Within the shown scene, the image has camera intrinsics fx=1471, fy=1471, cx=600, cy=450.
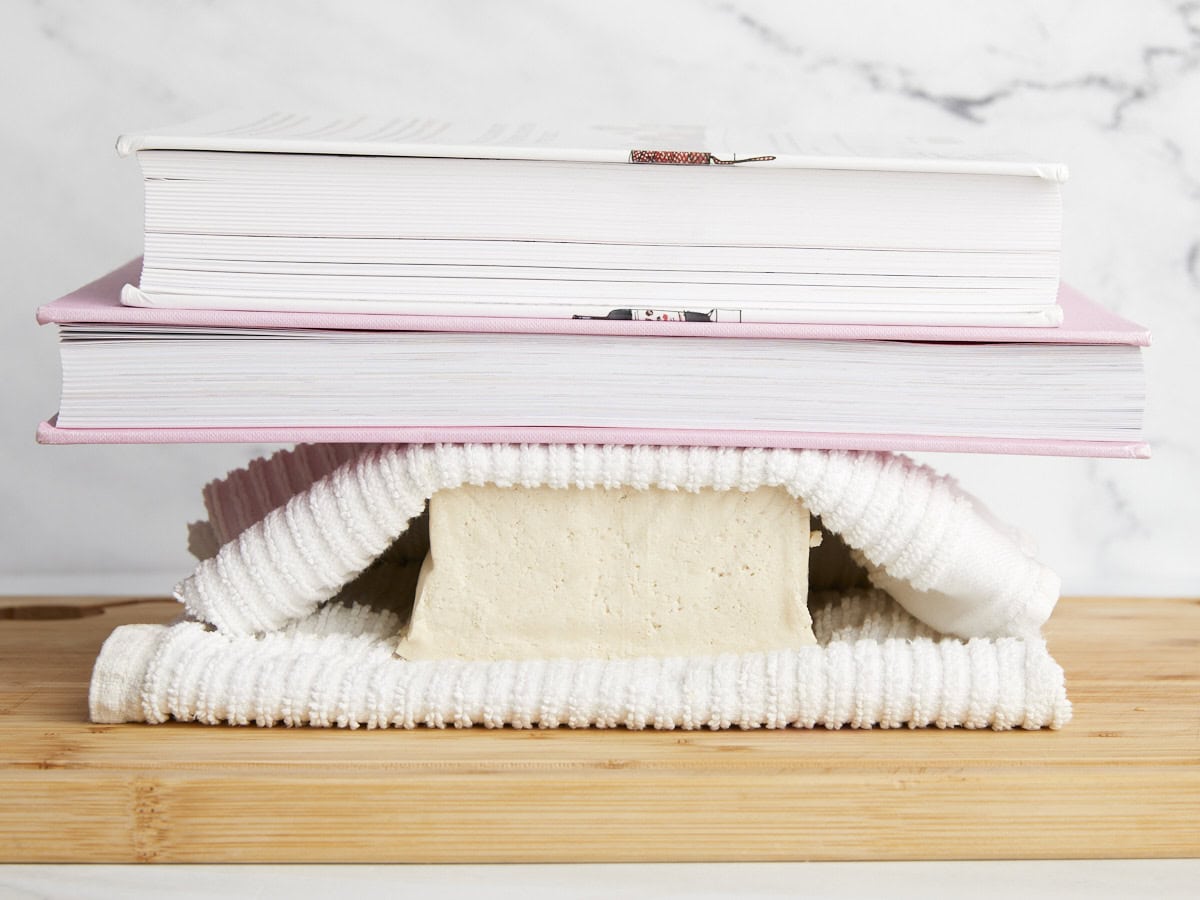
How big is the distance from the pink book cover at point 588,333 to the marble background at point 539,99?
50 cm

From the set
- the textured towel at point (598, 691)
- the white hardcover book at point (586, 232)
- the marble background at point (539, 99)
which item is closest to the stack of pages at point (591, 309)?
the white hardcover book at point (586, 232)

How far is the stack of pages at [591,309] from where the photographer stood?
786 millimetres

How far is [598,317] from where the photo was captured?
2.60 ft

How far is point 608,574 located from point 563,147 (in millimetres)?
241

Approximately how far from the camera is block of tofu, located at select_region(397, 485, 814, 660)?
0.83 metres

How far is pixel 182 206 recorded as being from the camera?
788 mm

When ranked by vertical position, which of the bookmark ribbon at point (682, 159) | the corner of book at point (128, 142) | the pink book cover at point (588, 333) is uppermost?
the bookmark ribbon at point (682, 159)

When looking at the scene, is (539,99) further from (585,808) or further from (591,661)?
(585,808)

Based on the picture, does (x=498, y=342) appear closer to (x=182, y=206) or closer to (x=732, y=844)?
(x=182, y=206)

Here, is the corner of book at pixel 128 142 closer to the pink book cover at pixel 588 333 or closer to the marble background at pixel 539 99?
the pink book cover at pixel 588 333

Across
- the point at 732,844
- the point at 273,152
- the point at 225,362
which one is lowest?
the point at 732,844

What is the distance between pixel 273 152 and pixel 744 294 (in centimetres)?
26

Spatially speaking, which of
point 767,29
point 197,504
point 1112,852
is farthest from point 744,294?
point 197,504

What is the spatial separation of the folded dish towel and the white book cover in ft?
0.52
